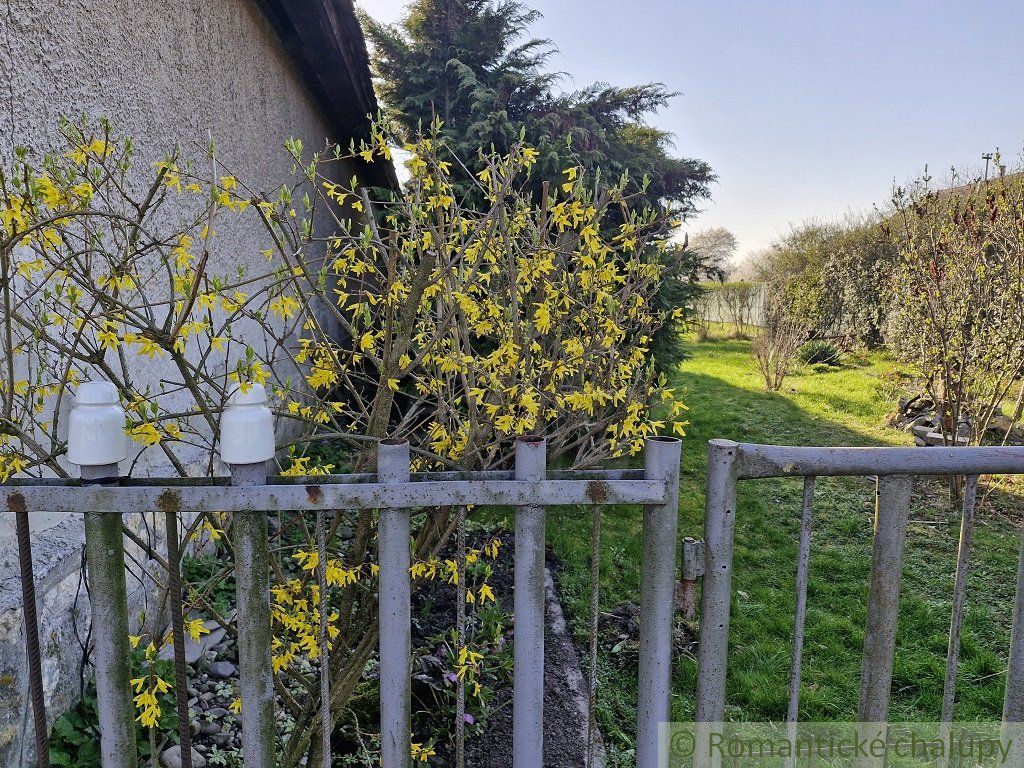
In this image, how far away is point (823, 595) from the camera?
13.5 feet

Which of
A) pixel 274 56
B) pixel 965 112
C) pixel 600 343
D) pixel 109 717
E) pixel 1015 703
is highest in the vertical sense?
pixel 965 112

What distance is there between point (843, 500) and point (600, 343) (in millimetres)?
4359

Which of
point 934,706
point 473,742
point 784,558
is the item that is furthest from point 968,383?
point 473,742

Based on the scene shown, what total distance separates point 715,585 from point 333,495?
2.97 feet

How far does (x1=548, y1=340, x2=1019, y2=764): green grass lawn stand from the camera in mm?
3010

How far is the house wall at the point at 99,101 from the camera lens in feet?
6.70

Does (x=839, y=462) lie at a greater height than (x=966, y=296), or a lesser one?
lesser

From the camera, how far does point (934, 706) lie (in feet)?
9.87

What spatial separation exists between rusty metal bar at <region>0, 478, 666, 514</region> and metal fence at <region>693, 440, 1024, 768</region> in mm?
187

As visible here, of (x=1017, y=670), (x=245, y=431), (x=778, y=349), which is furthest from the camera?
(x=778, y=349)

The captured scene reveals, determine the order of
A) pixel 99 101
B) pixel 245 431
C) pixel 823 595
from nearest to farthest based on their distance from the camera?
1. pixel 245 431
2. pixel 99 101
3. pixel 823 595

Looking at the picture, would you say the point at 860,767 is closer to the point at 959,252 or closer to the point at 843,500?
the point at 843,500

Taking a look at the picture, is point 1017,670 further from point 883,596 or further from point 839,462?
point 839,462

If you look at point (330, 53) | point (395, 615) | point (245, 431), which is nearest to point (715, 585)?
point (395, 615)
